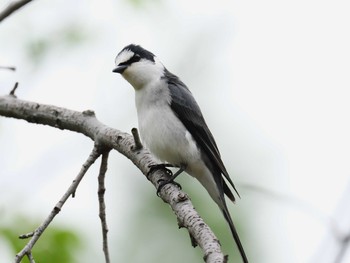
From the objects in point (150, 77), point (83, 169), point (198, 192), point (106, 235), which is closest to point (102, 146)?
point (83, 169)

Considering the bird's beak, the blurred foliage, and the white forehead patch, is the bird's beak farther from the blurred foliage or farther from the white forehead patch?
the blurred foliage

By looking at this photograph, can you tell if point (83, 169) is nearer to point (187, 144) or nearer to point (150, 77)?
point (187, 144)

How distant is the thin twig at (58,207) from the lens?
3.09 meters

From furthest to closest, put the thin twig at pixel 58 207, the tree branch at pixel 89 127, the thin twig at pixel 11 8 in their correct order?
1. the tree branch at pixel 89 127
2. the thin twig at pixel 58 207
3. the thin twig at pixel 11 8

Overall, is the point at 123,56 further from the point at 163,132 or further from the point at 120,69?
the point at 163,132

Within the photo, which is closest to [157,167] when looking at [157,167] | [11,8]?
[157,167]

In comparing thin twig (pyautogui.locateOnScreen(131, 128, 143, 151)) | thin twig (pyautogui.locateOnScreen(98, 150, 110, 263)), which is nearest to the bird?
thin twig (pyautogui.locateOnScreen(131, 128, 143, 151))

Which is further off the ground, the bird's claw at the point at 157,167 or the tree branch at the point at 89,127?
the tree branch at the point at 89,127

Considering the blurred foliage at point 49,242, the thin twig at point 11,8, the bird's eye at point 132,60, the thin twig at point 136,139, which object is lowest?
the blurred foliage at point 49,242

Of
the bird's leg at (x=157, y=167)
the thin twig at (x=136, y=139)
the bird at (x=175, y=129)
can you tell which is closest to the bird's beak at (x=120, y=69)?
the bird at (x=175, y=129)

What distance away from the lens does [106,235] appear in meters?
3.50

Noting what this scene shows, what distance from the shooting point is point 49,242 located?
4.62 m

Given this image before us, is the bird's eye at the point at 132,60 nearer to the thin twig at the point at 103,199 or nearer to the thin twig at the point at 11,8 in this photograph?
the thin twig at the point at 103,199

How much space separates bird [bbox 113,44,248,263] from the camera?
4.77m
